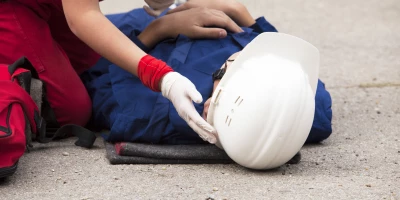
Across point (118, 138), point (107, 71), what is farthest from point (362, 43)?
point (118, 138)

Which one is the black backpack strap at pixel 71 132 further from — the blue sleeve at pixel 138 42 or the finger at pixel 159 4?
the finger at pixel 159 4

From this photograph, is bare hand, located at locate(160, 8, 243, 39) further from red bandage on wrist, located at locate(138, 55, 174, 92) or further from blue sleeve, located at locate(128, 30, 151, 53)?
red bandage on wrist, located at locate(138, 55, 174, 92)

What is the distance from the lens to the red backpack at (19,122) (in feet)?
7.12

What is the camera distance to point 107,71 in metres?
2.92

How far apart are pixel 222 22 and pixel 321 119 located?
512 mm

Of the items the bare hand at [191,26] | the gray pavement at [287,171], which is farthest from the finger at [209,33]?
the gray pavement at [287,171]

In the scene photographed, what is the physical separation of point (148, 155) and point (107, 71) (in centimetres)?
61

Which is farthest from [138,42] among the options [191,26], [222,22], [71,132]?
[71,132]

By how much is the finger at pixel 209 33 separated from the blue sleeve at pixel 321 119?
405 mm

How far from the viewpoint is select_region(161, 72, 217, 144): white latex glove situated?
2.25 m

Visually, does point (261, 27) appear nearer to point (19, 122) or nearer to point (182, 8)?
point (182, 8)

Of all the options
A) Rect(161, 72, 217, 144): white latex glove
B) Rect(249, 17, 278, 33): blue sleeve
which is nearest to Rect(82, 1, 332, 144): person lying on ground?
Rect(249, 17, 278, 33): blue sleeve

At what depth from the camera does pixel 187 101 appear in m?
2.27

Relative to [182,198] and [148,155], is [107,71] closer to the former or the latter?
[148,155]
